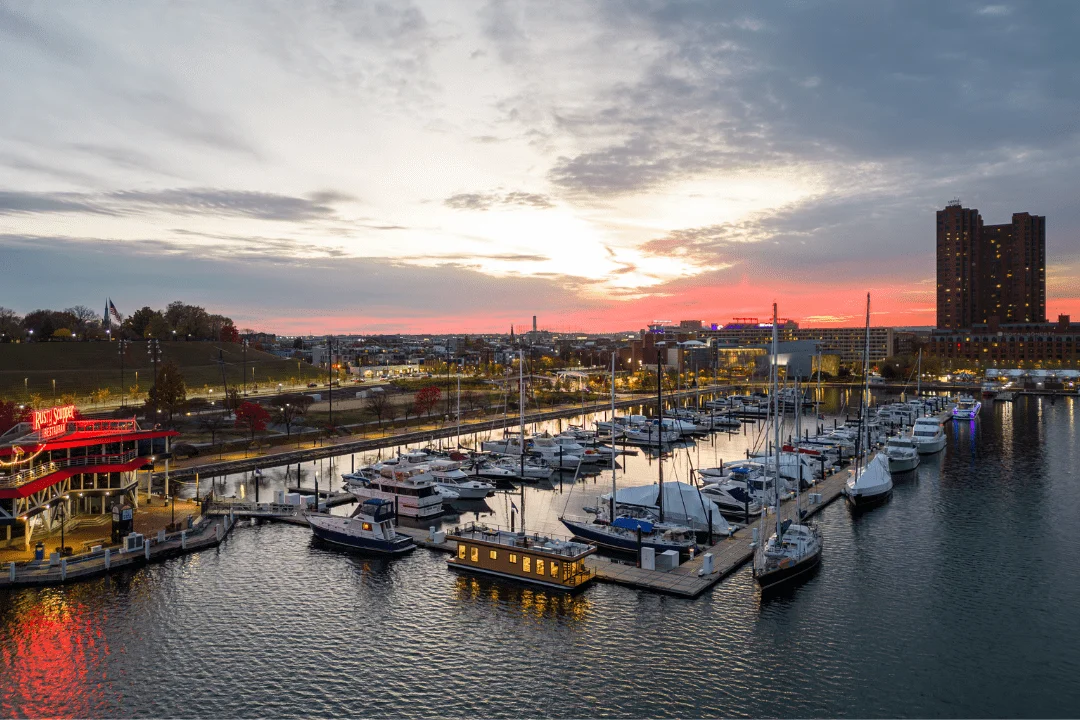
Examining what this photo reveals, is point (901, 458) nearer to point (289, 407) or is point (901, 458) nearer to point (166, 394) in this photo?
point (289, 407)

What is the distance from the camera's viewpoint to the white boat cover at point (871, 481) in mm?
49812

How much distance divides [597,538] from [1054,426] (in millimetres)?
85557

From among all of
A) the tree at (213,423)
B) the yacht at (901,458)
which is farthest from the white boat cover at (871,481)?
the tree at (213,423)

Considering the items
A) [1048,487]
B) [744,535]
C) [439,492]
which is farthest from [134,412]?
[1048,487]

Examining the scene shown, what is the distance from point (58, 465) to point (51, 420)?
354 cm

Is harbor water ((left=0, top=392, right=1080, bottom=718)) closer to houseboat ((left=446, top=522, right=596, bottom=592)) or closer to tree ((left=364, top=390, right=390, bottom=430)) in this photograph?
houseboat ((left=446, top=522, right=596, bottom=592))

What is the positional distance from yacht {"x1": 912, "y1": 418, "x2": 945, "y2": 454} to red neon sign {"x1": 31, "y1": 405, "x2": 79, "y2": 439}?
2947 inches

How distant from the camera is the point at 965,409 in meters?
112

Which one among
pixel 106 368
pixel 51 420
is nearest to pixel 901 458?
pixel 51 420

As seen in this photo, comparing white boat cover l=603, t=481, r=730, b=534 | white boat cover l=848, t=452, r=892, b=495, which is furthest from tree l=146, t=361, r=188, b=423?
white boat cover l=848, t=452, r=892, b=495

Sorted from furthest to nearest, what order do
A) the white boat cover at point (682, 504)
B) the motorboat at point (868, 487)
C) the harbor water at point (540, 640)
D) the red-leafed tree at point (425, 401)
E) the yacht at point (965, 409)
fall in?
the yacht at point (965, 409) < the red-leafed tree at point (425, 401) < the motorboat at point (868, 487) < the white boat cover at point (682, 504) < the harbor water at point (540, 640)

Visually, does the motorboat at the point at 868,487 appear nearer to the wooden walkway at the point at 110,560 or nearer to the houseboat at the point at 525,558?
the houseboat at the point at 525,558

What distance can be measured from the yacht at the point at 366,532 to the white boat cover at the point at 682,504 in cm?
1437

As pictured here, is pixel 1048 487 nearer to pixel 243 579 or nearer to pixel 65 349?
pixel 243 579
